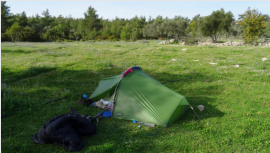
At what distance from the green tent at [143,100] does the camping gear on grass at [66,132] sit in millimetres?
1362

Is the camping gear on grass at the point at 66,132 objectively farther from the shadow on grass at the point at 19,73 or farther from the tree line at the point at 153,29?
the tree line at the point at 153,29

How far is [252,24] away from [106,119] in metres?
37.1

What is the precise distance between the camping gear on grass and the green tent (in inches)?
53.6

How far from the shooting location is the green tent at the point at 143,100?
611 centimetres

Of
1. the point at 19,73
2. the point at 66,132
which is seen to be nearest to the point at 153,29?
the point at 19,73

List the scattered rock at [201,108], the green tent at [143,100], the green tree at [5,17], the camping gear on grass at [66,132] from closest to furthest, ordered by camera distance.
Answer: the camping gear on grass at [66,132] < the green tent at [143,100] < the scattered rock at [201,108] < the green tree at [5,17]

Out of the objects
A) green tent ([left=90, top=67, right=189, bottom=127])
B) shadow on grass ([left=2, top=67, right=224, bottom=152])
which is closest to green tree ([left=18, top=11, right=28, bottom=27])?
shadow on grass ([left=2, top=67, right=224, bottom=152])

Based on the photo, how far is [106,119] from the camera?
6.38 metres

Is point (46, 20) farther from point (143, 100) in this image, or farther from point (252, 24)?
point (143, 100)

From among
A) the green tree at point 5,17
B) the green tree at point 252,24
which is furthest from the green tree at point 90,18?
the green tree at point 252,24

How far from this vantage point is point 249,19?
34.3 m

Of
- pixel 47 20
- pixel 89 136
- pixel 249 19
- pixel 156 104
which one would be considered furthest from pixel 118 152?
pixel 47 20

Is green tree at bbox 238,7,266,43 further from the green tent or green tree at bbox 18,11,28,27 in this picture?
green tree at bbox 18,11,28,27

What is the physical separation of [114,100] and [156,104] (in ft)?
4.80
